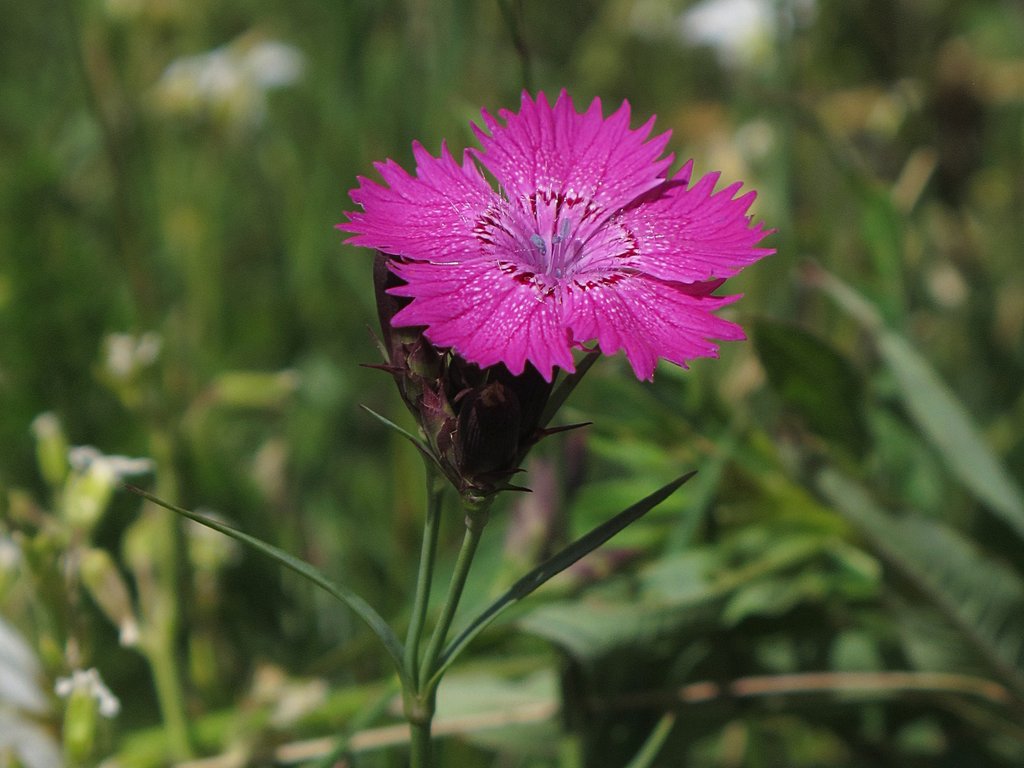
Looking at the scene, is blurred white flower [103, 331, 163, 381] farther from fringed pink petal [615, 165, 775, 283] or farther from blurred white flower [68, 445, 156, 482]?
fringed pink petal [615, 165, 775, 283]

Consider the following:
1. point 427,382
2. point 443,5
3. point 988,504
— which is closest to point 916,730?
point 988,504

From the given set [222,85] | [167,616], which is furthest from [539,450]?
[222,85]

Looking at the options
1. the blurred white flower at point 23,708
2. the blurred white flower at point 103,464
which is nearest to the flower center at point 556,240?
the blurred white flower at point 103,464

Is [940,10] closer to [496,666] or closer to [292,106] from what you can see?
[292,106]

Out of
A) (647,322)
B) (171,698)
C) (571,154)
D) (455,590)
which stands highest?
(571,154)

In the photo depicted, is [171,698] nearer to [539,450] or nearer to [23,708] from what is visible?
[23,708]

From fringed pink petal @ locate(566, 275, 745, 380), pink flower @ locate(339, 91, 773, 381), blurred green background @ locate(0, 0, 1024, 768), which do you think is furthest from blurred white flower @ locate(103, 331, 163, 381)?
fringed pink petal @ locate(566, 275, 745, 380)
